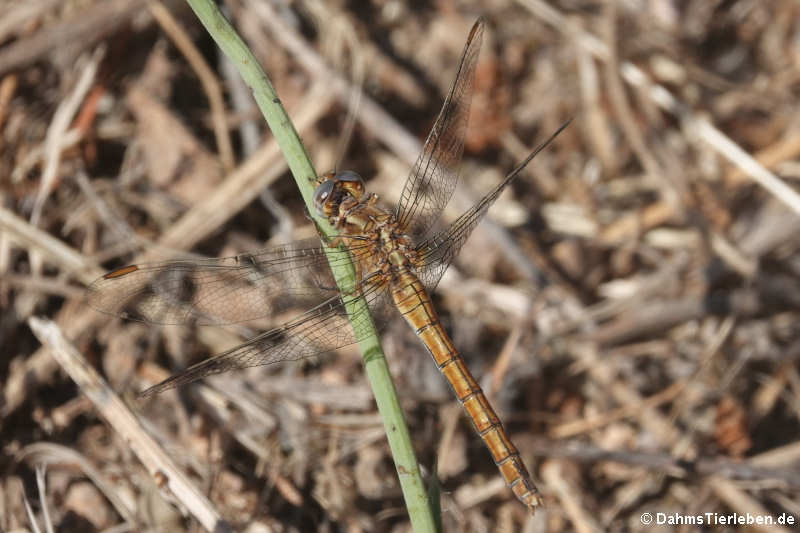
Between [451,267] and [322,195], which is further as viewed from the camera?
[451,267]

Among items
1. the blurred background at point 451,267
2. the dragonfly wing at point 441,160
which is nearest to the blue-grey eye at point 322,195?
the dragonfly wing at point 441,160

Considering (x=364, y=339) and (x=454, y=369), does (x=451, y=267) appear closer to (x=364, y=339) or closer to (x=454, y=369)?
(x=454, y=369)

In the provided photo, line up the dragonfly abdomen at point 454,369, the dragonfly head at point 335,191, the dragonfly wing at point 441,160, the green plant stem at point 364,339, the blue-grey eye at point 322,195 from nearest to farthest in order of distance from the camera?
1. the green plant stem at point 364,339
2. the blue-grey eye at point 322,195
3. the dragonfly head at point 335,191
4. the dragonfly abdomen at point 454,369
5. the dragonfly wing at point 441,160

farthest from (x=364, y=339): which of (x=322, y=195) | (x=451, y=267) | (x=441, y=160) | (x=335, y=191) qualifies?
(x=451, y=267)

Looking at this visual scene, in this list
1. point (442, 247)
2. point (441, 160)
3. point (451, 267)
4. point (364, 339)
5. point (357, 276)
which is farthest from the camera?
point (451, 267)

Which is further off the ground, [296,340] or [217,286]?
[217,286]

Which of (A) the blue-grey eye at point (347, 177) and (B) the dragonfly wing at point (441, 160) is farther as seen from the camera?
(B) the dragonfly wing at point (441, 160)

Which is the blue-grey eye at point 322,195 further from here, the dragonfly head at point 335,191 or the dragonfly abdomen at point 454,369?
the dragonfly abdomen at point 454,369
